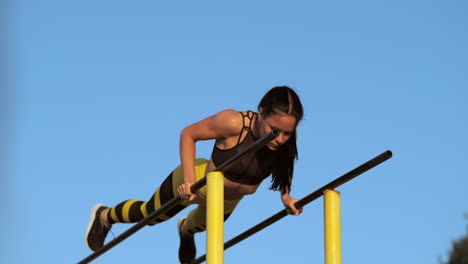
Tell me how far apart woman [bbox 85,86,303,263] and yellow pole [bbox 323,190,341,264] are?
0.49 m

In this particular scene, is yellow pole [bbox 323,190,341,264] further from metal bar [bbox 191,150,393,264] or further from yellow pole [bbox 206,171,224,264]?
yellow pole [bbox 206,171,224,264]

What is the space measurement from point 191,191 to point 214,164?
1.69 feet

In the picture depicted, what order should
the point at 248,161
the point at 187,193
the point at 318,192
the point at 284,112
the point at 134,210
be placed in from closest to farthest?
the point at 318,192
the point at 284,112
the point at 187,193
the point at 248,161
the point at 134,210

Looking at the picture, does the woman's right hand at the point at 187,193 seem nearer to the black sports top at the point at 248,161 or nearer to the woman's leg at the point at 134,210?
the woman's leg at the point at 134,210

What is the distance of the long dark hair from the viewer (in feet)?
13.9

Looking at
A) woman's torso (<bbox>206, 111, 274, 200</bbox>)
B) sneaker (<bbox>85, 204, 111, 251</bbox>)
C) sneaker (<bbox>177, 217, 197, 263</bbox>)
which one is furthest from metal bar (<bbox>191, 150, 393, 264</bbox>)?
sneaker (<bbox>85, 204, 111, 251</bbox>)

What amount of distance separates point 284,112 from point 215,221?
0.79m

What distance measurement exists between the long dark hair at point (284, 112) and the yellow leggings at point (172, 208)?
447mm

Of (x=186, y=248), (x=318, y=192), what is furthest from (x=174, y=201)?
(x=186, y=248)

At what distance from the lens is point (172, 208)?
5.18m

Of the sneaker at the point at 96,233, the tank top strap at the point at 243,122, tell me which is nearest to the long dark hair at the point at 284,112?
the tank top strap at the point at 243,122

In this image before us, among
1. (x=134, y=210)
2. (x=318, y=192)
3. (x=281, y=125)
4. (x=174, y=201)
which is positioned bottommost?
(x=318, y=192)

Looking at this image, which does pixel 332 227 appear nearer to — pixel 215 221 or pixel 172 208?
pixel 215 221

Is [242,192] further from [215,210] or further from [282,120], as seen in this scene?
[215,210]
